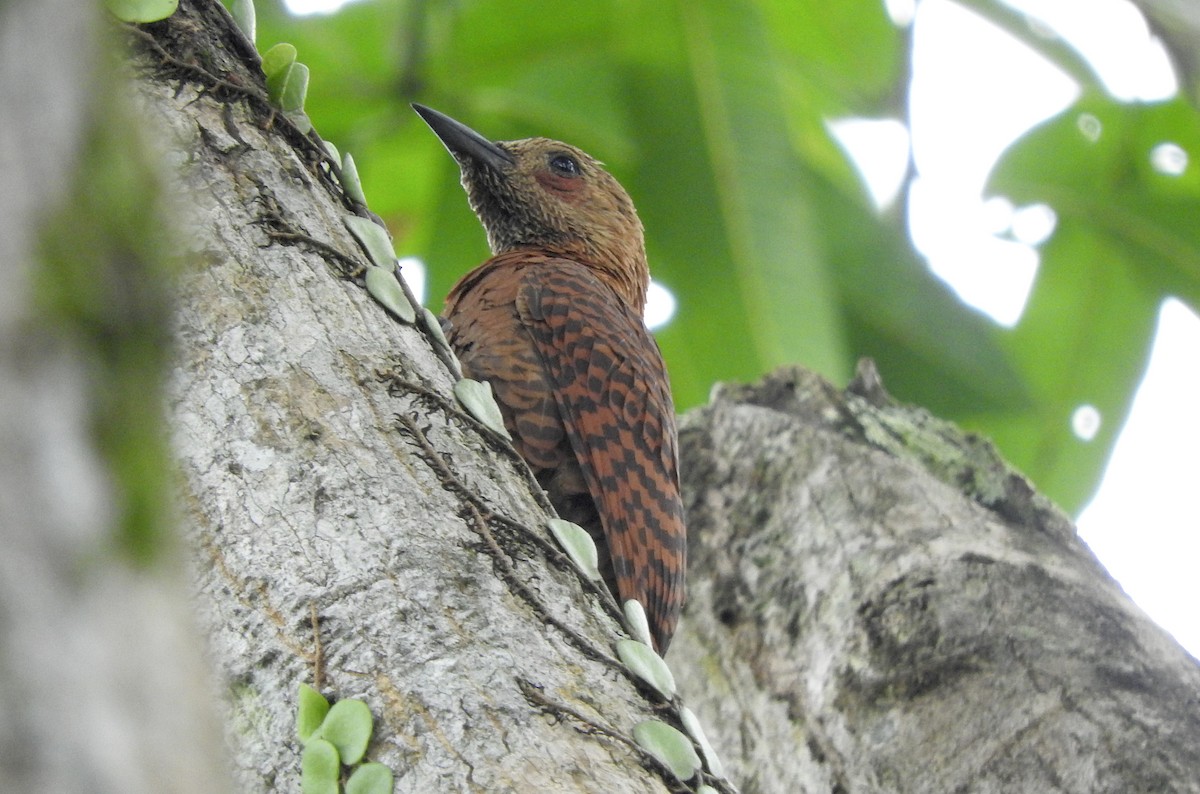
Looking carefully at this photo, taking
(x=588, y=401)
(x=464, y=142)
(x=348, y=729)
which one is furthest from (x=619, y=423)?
(x=348, y=729)

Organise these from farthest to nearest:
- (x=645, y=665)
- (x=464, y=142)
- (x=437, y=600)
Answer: (x=464, y=142), (x=645, y=665), (x=437, y=600)

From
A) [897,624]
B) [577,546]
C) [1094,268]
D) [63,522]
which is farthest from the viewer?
[1094,268]

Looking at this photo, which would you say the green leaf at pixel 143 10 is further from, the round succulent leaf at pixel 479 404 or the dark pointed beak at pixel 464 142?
the dark pointed beak at pixel 464 142

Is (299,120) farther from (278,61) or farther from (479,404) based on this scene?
(479,404)

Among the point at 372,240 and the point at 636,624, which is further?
the point at 372,240

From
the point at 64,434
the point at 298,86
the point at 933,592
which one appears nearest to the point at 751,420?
the point at 933,592

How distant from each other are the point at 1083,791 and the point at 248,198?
1.99 metres

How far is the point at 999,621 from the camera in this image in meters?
2.99

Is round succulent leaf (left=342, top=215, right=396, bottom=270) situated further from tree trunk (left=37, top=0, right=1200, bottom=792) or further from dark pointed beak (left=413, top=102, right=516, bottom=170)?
dark pointed beak (left=413, top=102, right=516, bottom=170)

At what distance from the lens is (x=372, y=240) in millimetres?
2197

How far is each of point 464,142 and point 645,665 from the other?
3000mm

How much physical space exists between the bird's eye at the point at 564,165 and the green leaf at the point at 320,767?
3404 millimetres

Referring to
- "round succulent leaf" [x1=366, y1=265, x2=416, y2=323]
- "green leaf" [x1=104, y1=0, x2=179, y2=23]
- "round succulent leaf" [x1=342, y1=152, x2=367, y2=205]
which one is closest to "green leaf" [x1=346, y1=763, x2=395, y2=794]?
"round succulent leaf" [x1=366, y1=265, x2=416, y2=323]

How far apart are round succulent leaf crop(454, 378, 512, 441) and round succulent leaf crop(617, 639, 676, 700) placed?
385mm
